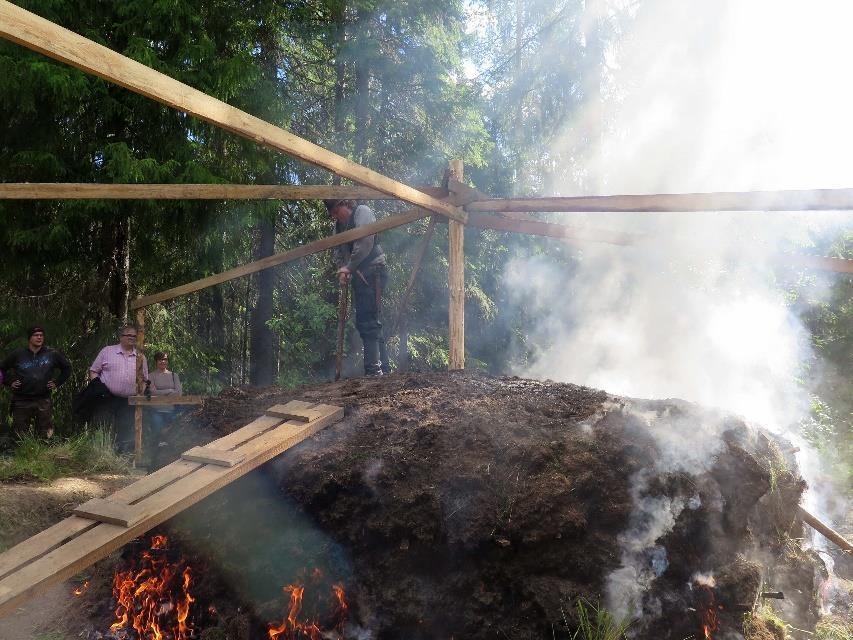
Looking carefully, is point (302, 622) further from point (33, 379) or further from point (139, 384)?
point (33, 379)

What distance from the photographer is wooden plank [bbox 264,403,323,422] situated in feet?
13.8

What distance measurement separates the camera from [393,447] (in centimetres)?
383

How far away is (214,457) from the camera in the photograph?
12.1 feet

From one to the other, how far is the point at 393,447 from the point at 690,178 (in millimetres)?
12052

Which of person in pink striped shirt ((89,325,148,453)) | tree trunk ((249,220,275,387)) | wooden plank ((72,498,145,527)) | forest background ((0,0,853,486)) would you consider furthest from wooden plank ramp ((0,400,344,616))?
tree trunk ((249,220,275,387))

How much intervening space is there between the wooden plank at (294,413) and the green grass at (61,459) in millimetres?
4002

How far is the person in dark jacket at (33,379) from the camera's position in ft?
27.0

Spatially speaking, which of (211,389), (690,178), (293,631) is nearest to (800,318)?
(690,178)

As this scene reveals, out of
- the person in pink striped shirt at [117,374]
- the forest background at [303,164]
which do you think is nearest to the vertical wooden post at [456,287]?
the forest background at [303,164]

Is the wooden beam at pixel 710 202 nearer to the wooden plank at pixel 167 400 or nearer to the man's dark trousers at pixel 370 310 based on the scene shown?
the man's dark trousers at pixel 370 310

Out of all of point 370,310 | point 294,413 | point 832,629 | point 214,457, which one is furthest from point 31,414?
point 832,629

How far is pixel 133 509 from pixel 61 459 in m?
5.20

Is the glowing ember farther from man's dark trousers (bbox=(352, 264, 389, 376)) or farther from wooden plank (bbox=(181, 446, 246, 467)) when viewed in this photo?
man's dark trousers (bbox=(352, 264, 389, 376))

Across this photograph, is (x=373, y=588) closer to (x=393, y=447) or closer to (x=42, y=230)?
(x=393, y=447)
